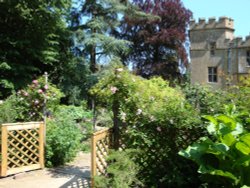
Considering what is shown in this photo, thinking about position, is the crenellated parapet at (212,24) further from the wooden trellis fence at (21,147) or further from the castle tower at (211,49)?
the wooden trellis fence at (21,147)

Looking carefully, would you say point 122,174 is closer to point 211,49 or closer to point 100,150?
point 100,150

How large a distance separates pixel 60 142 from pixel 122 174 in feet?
9.36

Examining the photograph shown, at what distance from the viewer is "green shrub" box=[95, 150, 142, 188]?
4.76 m

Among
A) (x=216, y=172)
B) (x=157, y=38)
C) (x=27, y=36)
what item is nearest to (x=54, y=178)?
(x=216, y=172)

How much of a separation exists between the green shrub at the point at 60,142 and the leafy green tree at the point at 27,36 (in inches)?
197

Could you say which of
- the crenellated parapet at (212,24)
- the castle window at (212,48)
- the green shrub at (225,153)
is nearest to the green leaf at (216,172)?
the green shrub at (225,153)

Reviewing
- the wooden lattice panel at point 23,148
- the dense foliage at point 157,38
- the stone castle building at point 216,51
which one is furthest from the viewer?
the stone castle building at point 216,51

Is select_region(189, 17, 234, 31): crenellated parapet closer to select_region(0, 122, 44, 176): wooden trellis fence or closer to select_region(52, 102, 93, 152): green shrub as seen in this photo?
select_region(52, 102, 93, 152): green shrub

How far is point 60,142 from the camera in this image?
7.38 metres

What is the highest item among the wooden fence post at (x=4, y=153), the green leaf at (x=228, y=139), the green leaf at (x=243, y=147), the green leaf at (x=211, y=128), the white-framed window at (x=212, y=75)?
the white-framed window at (x=212, y=75)

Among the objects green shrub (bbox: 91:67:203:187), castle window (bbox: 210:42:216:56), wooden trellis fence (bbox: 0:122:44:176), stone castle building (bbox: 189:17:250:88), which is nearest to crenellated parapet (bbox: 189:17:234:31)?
stone castle building (bbox: 189:17:250:88)

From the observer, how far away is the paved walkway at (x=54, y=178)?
6023mm

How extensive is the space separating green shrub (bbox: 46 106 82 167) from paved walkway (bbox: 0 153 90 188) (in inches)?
10.0

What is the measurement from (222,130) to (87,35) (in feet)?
38.1
